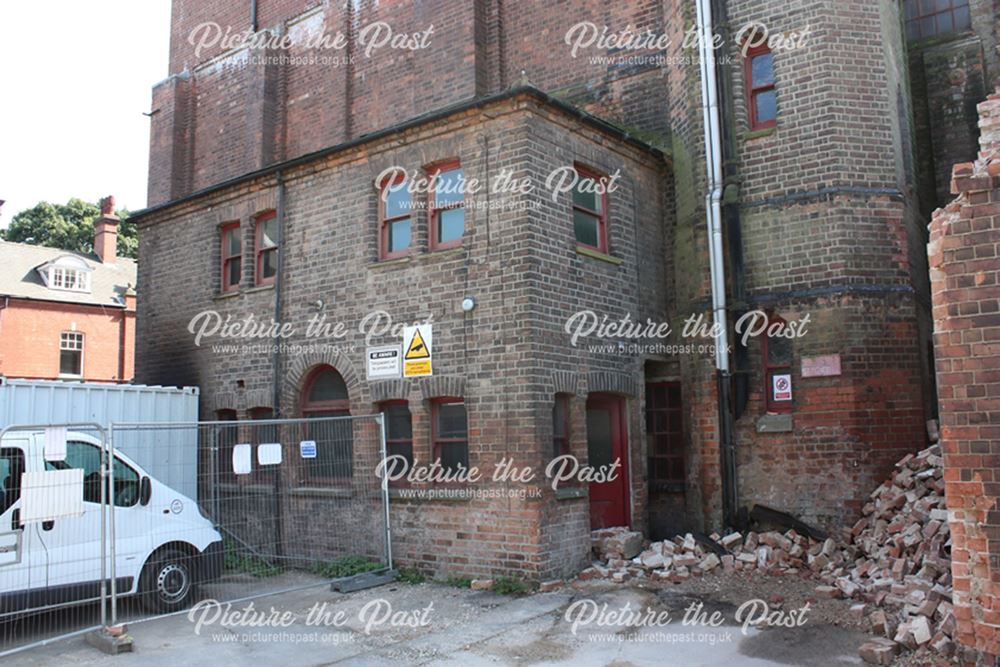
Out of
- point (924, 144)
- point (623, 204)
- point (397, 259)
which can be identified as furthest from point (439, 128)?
point (924, 144)

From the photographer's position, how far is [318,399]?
13.0 meters

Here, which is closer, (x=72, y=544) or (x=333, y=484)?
(x=72, y=544)

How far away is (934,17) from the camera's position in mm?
14672

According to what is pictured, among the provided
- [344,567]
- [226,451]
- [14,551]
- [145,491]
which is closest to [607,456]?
[344,567]

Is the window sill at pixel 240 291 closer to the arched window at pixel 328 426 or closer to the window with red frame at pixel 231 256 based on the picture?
the window with red frame at pixel 231 256

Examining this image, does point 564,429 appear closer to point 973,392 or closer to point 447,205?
point 447,205

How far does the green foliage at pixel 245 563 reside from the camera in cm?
1131

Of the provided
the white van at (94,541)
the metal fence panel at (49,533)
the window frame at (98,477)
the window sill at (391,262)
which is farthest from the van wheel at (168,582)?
the window sill at (391,262)

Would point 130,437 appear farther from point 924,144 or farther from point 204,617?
point 924,144

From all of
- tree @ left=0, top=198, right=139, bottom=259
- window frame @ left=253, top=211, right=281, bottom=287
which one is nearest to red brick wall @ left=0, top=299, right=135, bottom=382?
tree @ left=0, top=198, right=139, bottom=259

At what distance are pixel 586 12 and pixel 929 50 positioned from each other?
20.4 feet

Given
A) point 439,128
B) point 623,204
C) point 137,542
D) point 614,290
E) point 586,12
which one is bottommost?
point 137,542

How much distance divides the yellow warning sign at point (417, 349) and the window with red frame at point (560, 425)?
1937 mm

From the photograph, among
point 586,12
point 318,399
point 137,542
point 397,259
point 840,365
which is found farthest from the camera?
point 586,12
